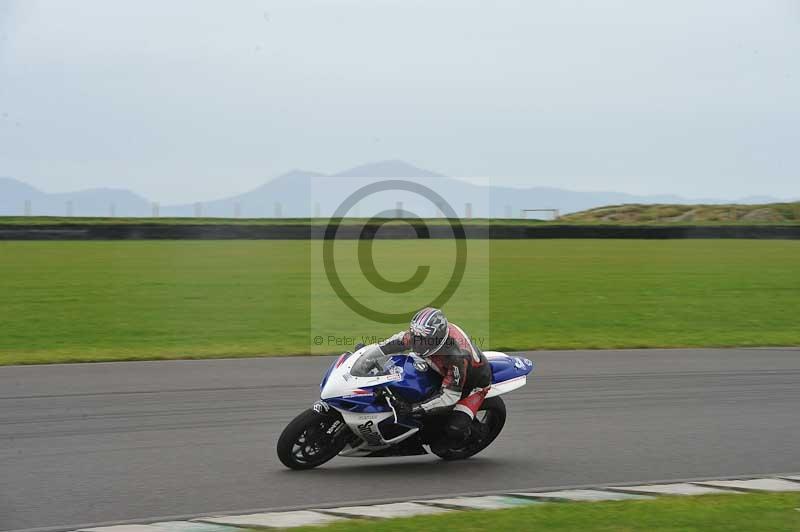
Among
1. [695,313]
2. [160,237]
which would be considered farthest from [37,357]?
[160,237]

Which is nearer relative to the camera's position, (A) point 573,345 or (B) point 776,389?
(B) point 776,389

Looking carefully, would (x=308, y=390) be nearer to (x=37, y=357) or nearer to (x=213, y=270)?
(x=37, y=357)

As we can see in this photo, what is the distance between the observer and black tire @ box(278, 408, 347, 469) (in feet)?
26.5

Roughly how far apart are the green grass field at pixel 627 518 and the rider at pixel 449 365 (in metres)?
1.62

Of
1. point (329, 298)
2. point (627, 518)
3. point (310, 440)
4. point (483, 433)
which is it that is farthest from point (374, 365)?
point (329, 298)

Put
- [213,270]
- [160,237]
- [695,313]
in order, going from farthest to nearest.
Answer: [160,237] → [213,270] → [695,313]

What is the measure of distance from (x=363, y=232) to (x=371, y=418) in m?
35.5

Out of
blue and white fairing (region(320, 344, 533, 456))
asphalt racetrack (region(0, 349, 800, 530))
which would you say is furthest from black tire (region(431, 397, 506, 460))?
blue and white fairing (region(320, 344, 533, 456))

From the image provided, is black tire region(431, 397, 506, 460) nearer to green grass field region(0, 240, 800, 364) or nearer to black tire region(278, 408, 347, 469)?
black tire region(278, 408, 347, 469)

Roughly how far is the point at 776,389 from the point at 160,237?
33987mm

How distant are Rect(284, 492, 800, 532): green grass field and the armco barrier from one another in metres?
36.4

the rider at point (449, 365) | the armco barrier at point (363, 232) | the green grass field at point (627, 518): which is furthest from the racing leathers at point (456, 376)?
the armco barrier at point (363, 232)

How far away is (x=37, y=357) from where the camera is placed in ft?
48.4

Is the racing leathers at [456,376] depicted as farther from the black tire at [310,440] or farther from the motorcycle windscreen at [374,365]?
the black tire at [310,440]
